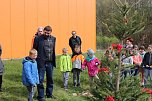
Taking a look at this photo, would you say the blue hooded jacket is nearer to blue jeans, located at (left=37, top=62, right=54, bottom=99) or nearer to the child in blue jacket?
the child in blue jacket

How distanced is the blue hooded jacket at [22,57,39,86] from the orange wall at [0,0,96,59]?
316 inches

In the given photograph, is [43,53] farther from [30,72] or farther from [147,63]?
[147,63]

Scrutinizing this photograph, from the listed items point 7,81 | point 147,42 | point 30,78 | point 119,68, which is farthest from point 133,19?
point 147,42

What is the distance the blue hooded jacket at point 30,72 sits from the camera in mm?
10281

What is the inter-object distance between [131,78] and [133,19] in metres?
1.31

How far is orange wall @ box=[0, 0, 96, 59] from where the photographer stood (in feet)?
60.9

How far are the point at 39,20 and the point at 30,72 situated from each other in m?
10.9

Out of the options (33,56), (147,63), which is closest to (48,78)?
(33,56)

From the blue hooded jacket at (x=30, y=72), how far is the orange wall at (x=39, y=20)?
8.02 metres

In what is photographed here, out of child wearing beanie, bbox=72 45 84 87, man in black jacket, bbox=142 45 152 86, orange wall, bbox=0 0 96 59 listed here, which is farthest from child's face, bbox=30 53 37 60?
orange wall, bbox=0 0 96 59

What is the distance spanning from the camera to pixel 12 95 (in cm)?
1145

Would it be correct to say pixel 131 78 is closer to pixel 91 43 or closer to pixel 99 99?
pixel 99 99

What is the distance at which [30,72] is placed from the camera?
1033 cm

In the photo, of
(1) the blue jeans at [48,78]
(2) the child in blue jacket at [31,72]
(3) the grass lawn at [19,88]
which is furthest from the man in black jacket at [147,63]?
(2) the child in blue jacket at [31,72]
